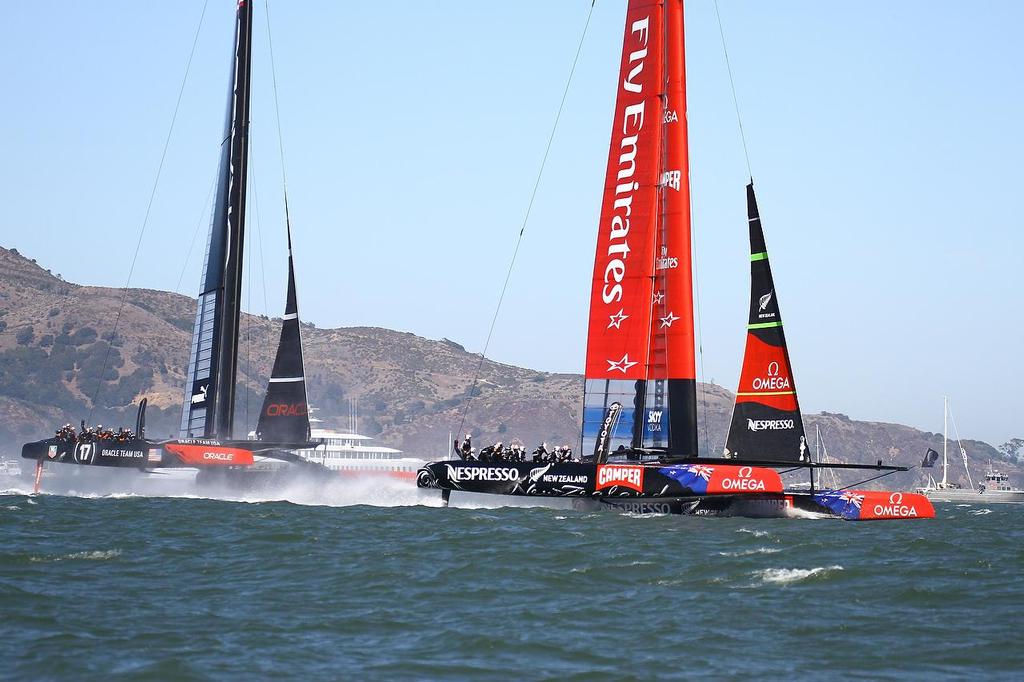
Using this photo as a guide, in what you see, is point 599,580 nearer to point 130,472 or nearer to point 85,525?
point 85,525

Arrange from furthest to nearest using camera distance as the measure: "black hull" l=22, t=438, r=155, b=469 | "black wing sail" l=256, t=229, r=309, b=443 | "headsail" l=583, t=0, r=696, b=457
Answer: "black wing sail" l=256, t=229, r=309, b=443, "black hull" l=22, t=438, r=155, b=469, "headsail" l=583, t=0, r=696, b=457

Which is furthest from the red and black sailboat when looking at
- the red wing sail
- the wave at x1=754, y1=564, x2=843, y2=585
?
the wave at x1=754, y1=564, x2=843, y2=585

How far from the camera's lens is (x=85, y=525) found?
24.2 m

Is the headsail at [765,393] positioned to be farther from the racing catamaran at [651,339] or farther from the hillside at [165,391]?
the hillside at [165,391]

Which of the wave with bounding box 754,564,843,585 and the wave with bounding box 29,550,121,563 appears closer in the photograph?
the wave with bounding box 754,564,843,585

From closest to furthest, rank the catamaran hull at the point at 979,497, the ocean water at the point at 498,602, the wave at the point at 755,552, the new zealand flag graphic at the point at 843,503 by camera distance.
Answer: the ocean water at the point at 498,602 < the wave at the point at 755,552 < the new zealand flag graphic at the point at 843,503 < the catamaran hull at the point at 979,497

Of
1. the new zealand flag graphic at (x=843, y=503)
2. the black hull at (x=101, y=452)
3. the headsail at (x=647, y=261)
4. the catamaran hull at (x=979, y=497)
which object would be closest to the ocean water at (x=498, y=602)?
the new zealand flag graphic at (x=843, y=503)

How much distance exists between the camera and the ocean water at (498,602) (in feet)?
39.6

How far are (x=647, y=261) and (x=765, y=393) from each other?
393cm

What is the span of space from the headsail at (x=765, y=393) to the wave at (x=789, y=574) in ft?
31.5

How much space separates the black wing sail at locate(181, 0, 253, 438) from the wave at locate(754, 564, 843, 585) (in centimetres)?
2632

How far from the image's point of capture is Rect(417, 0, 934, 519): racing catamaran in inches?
1094

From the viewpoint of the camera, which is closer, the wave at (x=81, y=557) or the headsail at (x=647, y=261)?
the wave at (x=81, y=557)

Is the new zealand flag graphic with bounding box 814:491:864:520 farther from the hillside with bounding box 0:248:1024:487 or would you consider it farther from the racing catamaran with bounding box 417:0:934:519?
the hillside with bounding box 0:248:1024:487
